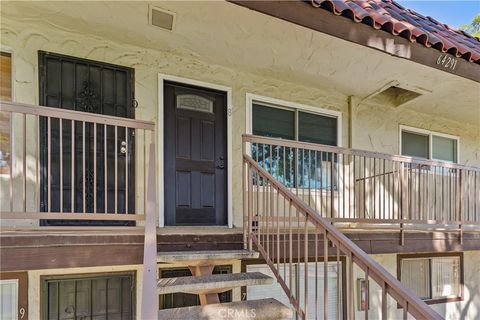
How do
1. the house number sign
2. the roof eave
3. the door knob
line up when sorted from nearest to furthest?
the roof eave → the house number sign → the door knob

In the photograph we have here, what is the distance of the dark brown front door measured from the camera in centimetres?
421

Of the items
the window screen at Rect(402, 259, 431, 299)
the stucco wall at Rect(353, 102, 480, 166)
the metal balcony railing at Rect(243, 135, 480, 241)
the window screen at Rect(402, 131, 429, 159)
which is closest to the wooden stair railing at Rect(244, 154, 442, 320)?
the metal balcony railing at Rect(243, 135, 480, 241)

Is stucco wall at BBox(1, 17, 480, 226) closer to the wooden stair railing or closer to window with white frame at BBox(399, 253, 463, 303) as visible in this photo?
the wooden stair railing

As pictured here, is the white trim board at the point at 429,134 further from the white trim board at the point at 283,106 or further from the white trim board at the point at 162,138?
the white trim board at the point at 162,138

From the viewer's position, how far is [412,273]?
18.9 feet

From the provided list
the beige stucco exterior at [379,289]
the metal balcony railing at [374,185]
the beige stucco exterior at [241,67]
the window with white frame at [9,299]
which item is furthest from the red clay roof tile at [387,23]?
the window with white frame at [9,299]

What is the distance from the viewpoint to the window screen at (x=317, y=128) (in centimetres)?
513

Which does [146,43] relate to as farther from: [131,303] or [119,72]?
[131,303]

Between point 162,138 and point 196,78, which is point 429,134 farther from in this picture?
point 162,138

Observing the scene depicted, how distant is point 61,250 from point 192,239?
3.68 feet

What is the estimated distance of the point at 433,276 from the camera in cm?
592

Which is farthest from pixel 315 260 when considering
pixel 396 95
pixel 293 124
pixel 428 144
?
pixel 428 144

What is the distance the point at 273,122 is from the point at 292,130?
35cm

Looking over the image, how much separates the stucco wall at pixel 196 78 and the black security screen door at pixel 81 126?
11cm
